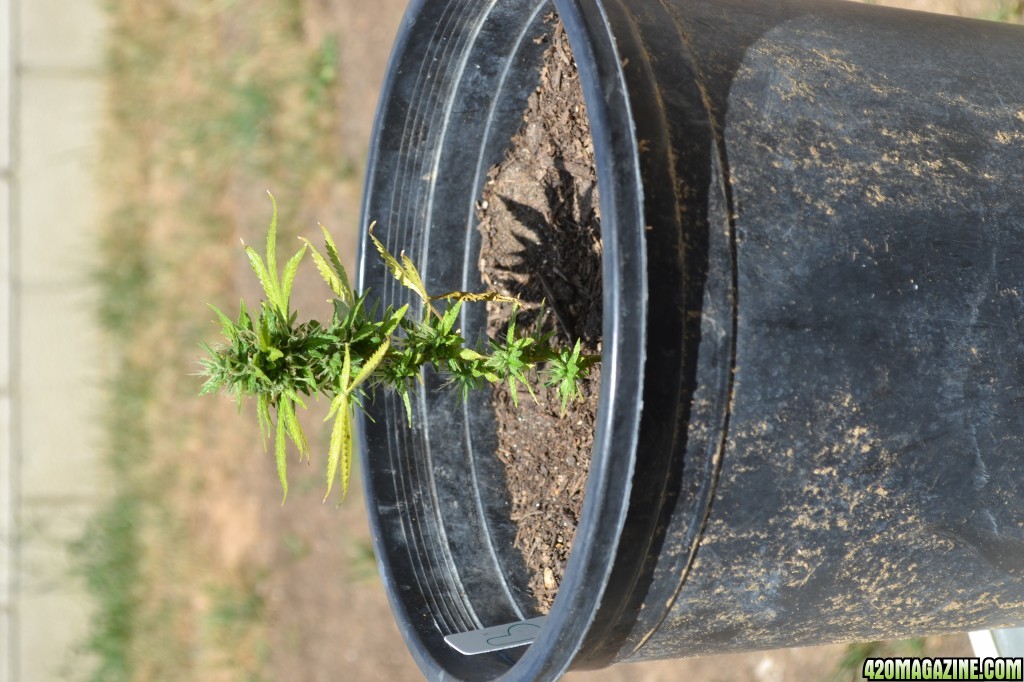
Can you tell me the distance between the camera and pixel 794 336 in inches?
42.2

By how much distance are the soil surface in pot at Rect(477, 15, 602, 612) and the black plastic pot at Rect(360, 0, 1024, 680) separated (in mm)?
237

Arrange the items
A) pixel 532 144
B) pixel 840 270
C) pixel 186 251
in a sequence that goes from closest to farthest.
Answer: pixel 840 270, pixel 532 144, pixel 186 251

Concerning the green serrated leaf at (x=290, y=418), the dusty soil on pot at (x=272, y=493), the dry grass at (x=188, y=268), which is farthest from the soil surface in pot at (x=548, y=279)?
the dry grass at (x=188, y=268)

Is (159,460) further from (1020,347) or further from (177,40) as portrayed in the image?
(1020,347)

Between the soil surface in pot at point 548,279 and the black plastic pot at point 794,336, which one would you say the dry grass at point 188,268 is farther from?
the black plastic pot at point 794,336

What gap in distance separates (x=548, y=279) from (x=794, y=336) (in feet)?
1.57

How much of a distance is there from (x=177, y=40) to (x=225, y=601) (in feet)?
6.77

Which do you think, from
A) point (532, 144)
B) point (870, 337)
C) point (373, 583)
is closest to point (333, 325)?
point (532, 144)

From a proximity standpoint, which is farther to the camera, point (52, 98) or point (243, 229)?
point (52, 98)

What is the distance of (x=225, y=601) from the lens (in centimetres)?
328

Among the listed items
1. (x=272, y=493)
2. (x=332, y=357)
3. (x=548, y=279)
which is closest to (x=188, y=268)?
(x=272, y=493)

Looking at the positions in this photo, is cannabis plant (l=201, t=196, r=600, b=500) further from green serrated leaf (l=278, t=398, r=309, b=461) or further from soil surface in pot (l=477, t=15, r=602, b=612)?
soil surface in pot (l=477, t=15, r=602, b=612)

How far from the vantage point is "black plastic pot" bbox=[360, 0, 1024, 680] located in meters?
1.04

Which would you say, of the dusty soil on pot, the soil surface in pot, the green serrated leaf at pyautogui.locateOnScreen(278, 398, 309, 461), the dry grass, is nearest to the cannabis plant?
the green serrated leaf at pyautogui.locateOnScreen(278, 398, 309, 461)
